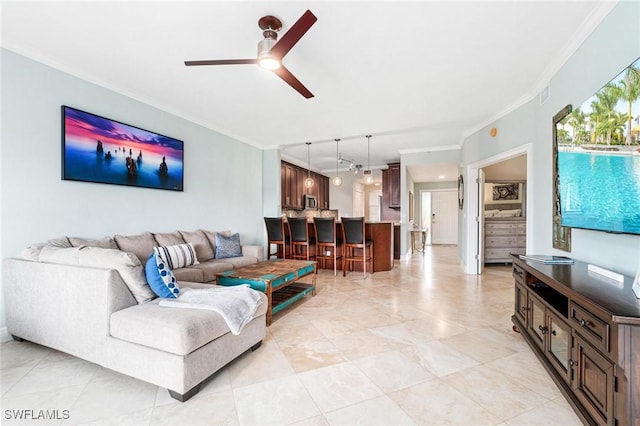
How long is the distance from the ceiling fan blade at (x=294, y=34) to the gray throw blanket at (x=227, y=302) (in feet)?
5.88

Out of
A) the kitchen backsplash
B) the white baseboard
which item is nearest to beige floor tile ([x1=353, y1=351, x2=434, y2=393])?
the white baseboard

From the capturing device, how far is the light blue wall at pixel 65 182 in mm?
2492

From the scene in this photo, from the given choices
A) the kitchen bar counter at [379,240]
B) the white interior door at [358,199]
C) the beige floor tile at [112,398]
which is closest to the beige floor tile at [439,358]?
the beige floor tile at [112,398]

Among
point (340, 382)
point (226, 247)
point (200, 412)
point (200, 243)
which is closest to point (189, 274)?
point (200, 243)

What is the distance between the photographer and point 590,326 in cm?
136

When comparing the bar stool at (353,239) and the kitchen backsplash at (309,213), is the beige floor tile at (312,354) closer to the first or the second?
the bar stool at (353,239)

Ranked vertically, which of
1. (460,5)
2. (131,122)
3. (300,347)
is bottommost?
(300,347)

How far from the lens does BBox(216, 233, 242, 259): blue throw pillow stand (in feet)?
14.0

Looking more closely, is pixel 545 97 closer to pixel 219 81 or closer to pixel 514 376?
pixel 514 376

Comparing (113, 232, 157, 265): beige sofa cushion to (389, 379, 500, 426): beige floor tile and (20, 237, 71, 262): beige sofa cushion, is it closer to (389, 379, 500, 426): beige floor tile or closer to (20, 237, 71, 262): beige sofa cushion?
(20, 237, 71, 262): beige sofa cushion

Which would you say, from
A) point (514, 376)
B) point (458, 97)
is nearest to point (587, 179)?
point (514, 376)

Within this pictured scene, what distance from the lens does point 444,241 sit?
10.3 m

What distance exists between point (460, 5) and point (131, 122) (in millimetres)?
3667

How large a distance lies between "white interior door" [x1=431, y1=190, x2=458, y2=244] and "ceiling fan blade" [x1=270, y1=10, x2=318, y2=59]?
929cm
